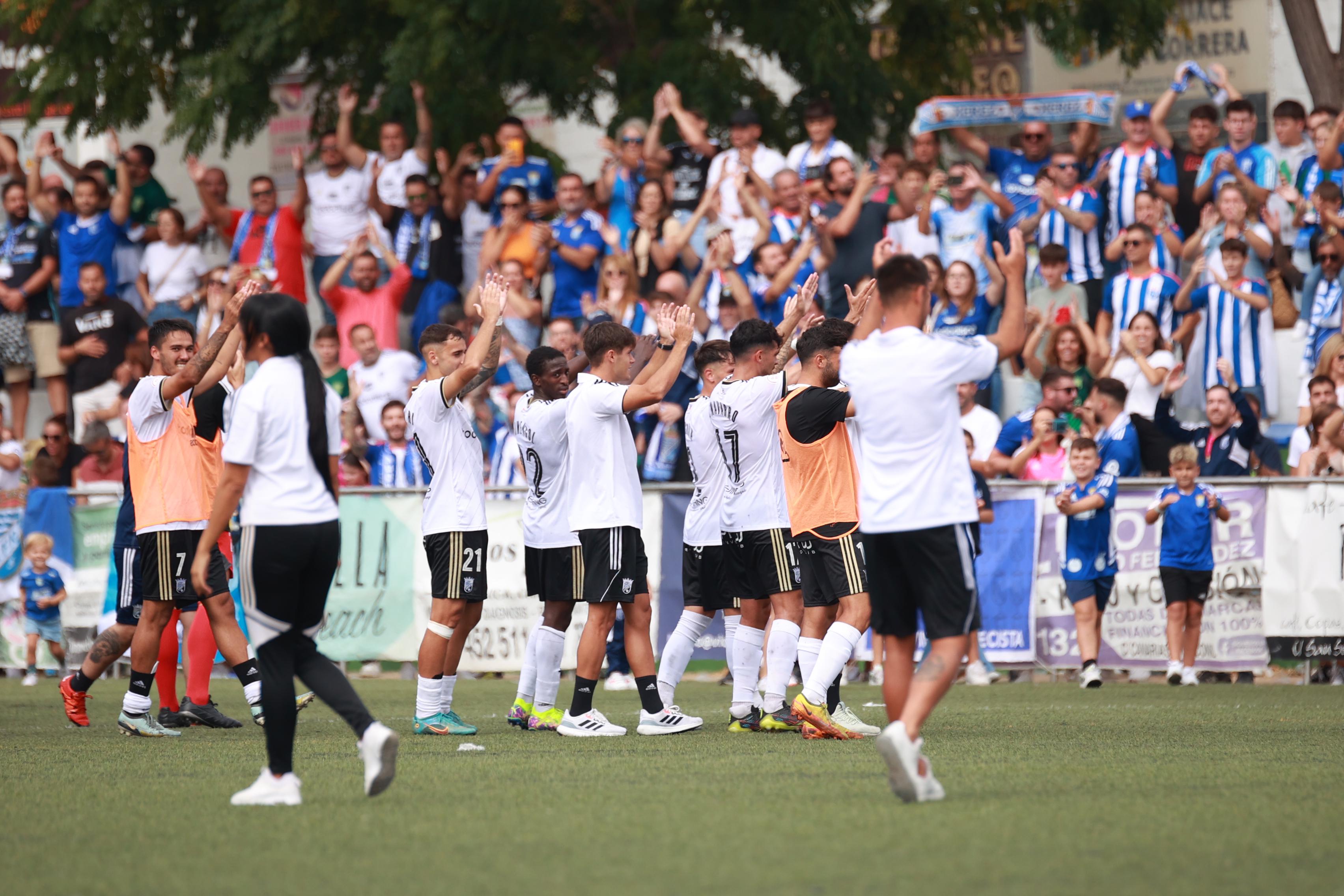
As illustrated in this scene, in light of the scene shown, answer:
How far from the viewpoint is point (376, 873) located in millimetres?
5285

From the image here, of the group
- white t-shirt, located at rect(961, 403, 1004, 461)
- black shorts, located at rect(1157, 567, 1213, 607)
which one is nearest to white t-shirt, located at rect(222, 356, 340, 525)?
black shorts, located at rect(1157, 567, 1213, 607)

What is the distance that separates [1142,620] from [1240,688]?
1187 millimetres

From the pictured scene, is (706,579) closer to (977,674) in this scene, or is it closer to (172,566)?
(172,566)

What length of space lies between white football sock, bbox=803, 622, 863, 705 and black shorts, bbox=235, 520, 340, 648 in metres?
3.52

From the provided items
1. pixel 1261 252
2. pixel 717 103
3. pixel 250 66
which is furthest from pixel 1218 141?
pixel 250 66

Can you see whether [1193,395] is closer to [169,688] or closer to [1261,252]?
[1261,252]

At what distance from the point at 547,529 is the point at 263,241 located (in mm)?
10381

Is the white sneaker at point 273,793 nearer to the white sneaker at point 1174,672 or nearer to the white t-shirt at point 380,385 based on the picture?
the white sneaker at point 1174,672

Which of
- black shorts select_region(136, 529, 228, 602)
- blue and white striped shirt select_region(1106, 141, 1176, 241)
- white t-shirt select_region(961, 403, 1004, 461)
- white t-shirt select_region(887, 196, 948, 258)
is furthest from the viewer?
white t-shirt select_region(887, 196, 948, 258)

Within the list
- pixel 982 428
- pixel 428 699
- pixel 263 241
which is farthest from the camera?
pixel 263 241

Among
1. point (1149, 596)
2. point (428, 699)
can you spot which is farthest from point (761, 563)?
point (1149, 596)

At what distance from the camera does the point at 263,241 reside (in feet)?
63.6

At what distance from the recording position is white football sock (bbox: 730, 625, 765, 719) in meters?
10.1

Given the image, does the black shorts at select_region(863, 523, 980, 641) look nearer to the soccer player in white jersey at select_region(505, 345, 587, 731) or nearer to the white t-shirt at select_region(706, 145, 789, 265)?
the soccer player in white jersey at select_region(505, 345, 587, 731)
